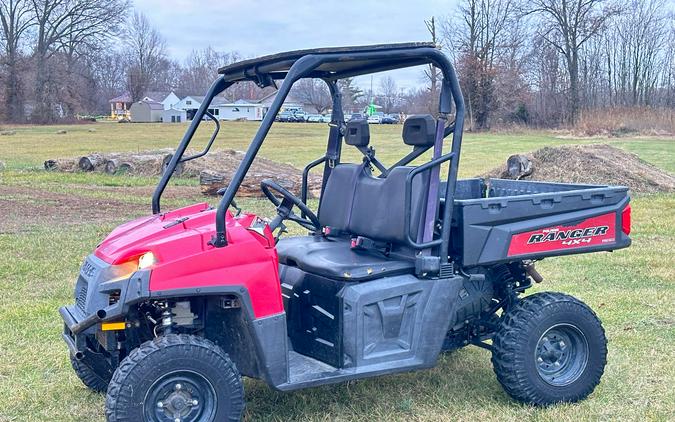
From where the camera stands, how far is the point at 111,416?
11.9ft

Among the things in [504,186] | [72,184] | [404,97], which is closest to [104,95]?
[404,97]

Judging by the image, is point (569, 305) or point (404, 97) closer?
point (569, 305)

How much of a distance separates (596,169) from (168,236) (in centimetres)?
1353

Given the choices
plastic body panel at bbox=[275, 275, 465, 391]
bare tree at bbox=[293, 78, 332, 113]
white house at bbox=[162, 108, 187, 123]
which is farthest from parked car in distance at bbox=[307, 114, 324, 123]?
plastic body panel at bbox=[275, 275, 465, 391]

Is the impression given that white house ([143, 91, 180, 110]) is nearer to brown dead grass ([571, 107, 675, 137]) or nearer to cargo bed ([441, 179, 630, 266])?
brown dead grass ([571, 107, 675, 137])

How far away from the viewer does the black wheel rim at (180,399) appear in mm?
3703

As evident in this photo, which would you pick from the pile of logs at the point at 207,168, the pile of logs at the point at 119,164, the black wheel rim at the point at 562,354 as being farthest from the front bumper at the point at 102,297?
the pile of logs at the point at 119,164

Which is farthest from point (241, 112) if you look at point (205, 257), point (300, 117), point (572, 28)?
point (205, 257)

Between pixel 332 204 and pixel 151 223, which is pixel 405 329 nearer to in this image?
pixel 332 204

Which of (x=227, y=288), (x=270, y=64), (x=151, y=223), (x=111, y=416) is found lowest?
(x=111, y=416)

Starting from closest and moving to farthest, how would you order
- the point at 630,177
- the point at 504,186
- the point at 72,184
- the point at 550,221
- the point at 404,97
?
the point at 550,221 → the point at 504,186 → the point at 630,177 → the point at 72,184 → the point at 404,97

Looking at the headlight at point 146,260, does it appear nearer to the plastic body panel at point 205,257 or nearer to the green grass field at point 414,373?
the plastic body panel at point 205,257

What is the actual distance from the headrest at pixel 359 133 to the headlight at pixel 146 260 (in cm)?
167

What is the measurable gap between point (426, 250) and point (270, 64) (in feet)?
4.37
